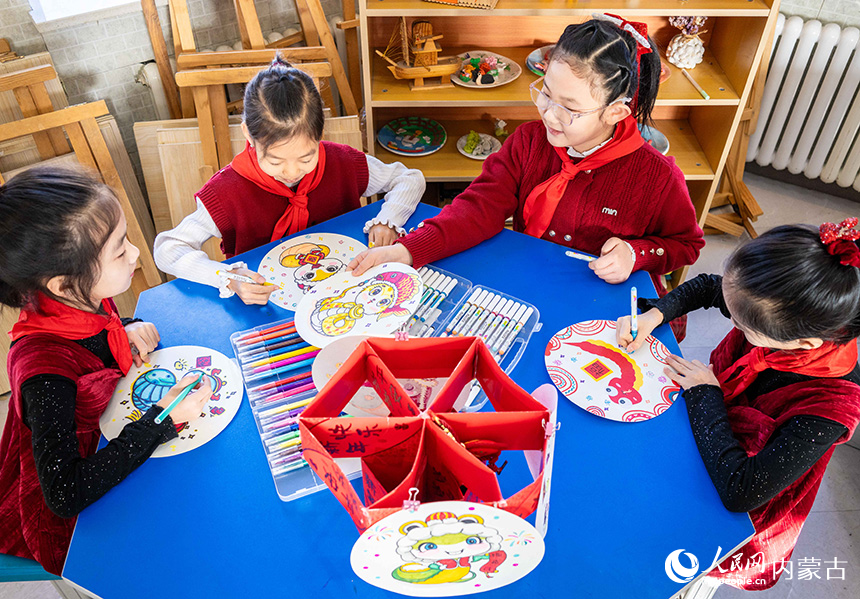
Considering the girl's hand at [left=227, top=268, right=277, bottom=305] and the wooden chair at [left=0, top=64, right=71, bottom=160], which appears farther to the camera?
the wooden chair at [left=0, top=64, right=71, bottom=160]

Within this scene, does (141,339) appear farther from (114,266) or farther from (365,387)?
(365,387)

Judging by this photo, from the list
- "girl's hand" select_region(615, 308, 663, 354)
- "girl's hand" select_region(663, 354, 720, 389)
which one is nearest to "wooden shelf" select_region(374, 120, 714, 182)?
"girl's hand" select_region(615, 308, 663, 354)

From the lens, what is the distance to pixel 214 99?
2.21 meters

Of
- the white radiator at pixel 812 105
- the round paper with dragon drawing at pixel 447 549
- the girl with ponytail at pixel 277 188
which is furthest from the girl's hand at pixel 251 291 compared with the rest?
the white radiator at pixel 812 105

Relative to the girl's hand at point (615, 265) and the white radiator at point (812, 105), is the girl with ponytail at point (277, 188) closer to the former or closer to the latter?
the girl's hand at point (615, 265)

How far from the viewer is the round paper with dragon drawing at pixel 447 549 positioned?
73 cm

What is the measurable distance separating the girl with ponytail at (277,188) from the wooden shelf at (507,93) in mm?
581

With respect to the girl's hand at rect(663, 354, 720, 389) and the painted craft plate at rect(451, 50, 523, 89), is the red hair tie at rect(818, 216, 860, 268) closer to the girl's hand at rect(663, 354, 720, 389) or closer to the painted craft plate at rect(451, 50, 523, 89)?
the girl's hand at rect(663, 354, 720, 389)

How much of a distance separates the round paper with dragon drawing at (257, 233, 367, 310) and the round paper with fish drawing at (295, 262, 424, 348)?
6 cm

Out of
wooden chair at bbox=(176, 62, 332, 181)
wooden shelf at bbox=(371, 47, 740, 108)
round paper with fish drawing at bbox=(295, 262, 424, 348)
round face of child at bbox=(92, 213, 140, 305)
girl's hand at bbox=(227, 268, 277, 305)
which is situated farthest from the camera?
wooden shelf at bbox=(371, 47, 740, 108)

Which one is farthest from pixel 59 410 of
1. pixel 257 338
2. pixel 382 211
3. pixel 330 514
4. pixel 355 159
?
pixel 355 159

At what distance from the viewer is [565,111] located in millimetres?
1453

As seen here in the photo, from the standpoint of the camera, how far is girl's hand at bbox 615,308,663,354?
1298mm

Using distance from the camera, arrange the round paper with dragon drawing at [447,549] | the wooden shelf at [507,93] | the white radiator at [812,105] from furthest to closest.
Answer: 1. the white radiator at [812,105]
2. the wooden shelf at [507,93]
3. the round paper with dragon drawing at [447,549]
